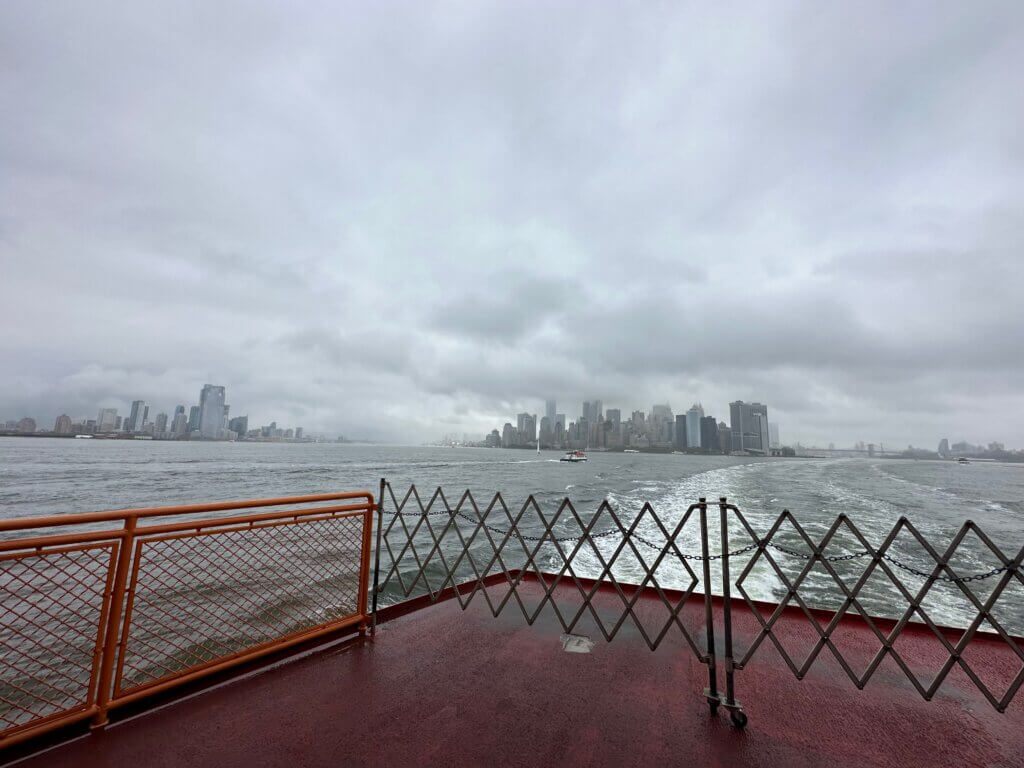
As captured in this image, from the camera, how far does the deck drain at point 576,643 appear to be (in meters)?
4.53

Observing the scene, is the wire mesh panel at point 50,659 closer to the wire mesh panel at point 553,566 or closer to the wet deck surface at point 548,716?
the wet deck surface at point 548,716

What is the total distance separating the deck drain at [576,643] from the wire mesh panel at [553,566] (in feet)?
0.46

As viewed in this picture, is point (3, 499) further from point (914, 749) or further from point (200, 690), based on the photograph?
point (914, 749)

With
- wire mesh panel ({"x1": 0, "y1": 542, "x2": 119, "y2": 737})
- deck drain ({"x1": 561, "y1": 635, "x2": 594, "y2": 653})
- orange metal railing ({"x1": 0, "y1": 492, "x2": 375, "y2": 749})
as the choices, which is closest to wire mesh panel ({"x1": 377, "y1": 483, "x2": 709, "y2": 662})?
deck drain ({"x1": 561, "y1": 635, "x2": 594, "y2": 653})

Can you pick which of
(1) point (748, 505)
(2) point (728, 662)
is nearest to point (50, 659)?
(2) point (728, 662)

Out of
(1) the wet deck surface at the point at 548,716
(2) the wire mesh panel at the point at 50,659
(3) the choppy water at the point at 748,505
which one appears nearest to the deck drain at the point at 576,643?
(1) the wet deck surface at the point at 548,716

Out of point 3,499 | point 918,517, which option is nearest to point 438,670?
point 918,517

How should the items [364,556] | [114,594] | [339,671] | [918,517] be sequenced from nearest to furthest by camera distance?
[114,594] < [339,671] < [364,556] < [918,517]

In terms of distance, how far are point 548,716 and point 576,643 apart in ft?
4.34

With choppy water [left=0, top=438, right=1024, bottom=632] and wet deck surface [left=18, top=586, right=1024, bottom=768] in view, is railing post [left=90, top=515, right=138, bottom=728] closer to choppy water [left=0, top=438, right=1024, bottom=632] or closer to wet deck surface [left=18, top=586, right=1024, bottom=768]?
wet deck surface [left=18, top=586, right=1024, bottom=768]

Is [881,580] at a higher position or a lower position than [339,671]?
lower

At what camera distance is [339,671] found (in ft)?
13.1

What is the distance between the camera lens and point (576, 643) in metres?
4.68

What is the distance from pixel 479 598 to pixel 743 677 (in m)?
3.23
